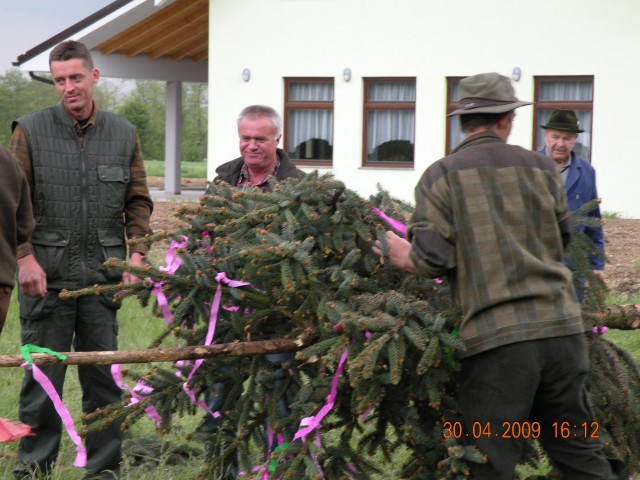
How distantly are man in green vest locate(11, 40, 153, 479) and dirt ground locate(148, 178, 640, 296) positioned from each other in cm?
309

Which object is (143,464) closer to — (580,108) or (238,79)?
(580,108)

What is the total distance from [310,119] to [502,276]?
15.7 metres

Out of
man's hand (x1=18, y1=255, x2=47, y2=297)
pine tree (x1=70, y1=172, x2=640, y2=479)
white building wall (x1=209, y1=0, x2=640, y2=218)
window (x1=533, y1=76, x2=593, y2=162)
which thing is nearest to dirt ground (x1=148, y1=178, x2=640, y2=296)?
window (x1=533, y1=76, x2=593, y2=162)

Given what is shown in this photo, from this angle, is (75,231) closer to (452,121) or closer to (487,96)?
(487,96)

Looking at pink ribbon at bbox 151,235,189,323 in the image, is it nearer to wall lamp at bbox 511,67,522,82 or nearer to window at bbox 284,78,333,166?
wall lamp at bbox 511,67,522,82

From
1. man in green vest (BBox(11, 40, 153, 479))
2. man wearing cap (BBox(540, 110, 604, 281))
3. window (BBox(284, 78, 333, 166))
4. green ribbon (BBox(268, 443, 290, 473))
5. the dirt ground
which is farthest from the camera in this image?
window (BBox(284, 78, 333, 166))

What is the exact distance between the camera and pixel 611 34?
16.2 metres

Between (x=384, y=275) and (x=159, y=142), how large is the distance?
50584 millimetres

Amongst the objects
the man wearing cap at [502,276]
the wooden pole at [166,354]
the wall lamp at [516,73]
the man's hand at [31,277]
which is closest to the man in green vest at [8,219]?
the man's hand at [31,277]

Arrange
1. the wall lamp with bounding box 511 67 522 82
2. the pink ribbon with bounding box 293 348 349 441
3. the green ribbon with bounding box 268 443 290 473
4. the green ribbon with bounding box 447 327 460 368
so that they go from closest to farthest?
the green ribbon with bounding box 447 327 460 368 → the pink ribbon with bounding box 293 348 349 441 → the green ribbon with bounding box 268 443 290 473 → the wall lamp with bounding box 511 67 522 82

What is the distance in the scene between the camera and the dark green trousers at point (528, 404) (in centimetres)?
361

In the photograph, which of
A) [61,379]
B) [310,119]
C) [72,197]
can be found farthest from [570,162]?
[310,119]

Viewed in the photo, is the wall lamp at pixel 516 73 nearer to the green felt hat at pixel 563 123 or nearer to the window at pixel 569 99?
the window at pixel 569 99

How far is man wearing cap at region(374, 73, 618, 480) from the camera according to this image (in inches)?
142
